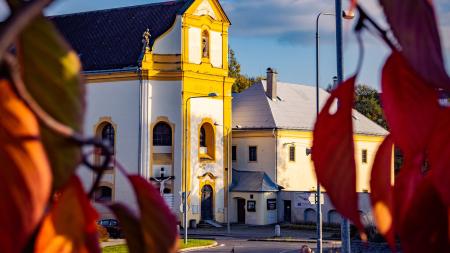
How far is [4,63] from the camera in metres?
0.53

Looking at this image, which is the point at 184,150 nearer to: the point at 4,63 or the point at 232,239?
the point at 232,239

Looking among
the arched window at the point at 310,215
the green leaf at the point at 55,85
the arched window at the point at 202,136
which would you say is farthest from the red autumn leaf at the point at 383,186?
the arched window at the point at 202,136

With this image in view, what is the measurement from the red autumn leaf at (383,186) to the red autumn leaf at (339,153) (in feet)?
0.15

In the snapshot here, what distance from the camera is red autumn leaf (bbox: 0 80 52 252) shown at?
51 cm

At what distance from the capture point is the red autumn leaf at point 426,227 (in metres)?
0.70

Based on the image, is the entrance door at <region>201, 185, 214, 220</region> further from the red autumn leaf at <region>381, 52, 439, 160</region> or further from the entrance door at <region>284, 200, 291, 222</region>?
the red autumn leaf at <region>381, 52, 439, 160</region>

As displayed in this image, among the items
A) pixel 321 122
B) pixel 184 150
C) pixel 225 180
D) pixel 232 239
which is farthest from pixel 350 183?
pixel 225 180

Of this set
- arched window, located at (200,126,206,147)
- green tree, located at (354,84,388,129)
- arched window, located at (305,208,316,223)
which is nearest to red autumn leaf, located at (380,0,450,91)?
arched window, located at (305,208,316,223)

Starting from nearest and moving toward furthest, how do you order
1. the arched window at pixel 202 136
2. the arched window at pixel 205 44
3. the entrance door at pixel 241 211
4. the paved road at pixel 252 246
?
the paved road at pixel 252 246 < the arched window at pixel 205 44 < the arched window at pixel 202 136 < the entrance door at pixel 241 211

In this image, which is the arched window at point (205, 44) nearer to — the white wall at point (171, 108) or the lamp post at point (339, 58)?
the white wall at point (171, 108)

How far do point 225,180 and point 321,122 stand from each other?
91.3 ft

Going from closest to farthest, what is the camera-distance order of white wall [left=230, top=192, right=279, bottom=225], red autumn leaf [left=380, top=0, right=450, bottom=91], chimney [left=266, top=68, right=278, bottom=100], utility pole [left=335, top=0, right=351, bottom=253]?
red autumn leaf [left=380, top=0, right=450, bottom=91] < utility pole [left=335, top=0, right=351, bottom=253] < white wall [left=230, top=192, right=279, bottom=225] < chimney [left=266, top=68, right=278, bottom=100]

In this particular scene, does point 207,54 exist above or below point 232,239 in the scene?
above

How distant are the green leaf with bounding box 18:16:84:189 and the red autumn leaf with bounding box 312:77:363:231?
0.71 feet
